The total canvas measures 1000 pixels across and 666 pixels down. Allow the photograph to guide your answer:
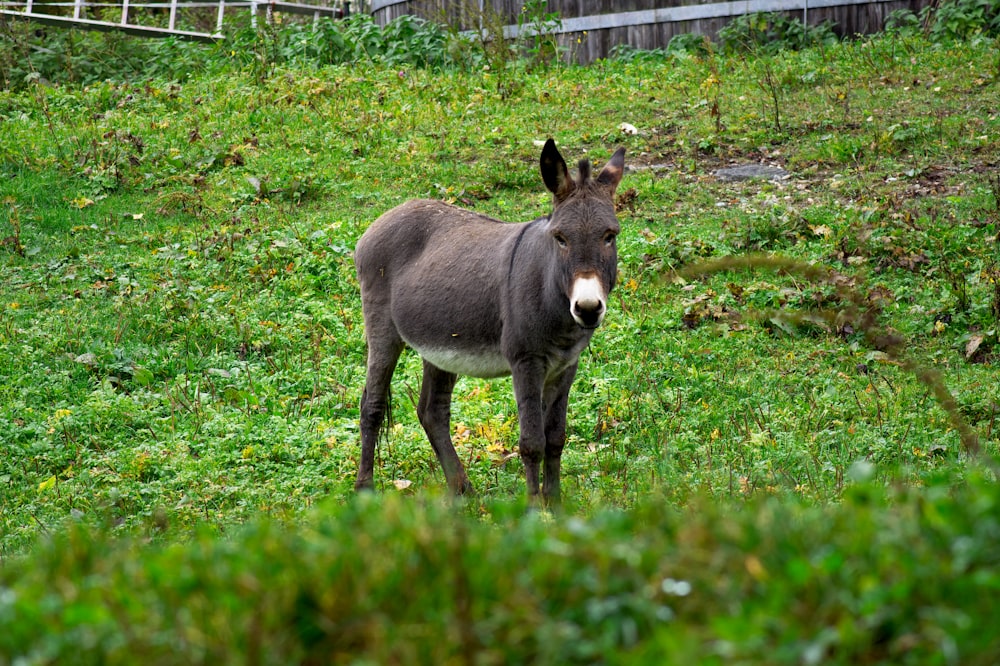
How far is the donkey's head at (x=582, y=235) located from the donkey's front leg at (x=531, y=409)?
61cm

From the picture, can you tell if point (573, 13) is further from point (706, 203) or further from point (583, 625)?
point (583, 625)

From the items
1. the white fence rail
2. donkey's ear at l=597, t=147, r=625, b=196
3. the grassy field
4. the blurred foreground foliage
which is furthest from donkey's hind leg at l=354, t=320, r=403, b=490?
the white fence rail

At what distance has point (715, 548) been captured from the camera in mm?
2109

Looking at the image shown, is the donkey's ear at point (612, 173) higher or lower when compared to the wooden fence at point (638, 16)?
lower

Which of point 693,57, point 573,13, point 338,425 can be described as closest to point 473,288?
point 338,425

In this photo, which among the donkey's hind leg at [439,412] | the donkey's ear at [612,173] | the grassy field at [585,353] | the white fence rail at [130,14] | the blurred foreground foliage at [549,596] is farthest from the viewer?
the white fence rail at [130,14]

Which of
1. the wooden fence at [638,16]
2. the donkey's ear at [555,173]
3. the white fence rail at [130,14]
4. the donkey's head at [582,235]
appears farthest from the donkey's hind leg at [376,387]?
the white fence rail at [130,14]

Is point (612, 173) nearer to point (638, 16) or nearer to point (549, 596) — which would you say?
point (549, 596)

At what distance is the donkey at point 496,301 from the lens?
18.6 feet

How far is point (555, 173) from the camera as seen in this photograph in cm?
578

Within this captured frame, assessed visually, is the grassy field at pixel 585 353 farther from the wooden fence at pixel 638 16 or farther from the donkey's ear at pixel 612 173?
the donkey's ear at pixel 612 173

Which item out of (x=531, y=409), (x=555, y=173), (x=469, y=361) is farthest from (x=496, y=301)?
(x=555, y=173)

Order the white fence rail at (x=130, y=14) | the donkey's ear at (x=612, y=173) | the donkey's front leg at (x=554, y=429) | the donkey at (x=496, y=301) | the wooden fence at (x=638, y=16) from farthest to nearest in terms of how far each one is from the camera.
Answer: the white fence rail at (x=130, y=14) → the wooden fence at (x=638, y=16) → the donkey's front leg at (x=554, y=429) → the donkey's ear at (x=612, y=173) → the donkey at (x=496, y=301)

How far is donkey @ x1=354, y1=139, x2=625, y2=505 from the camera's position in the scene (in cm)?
566
